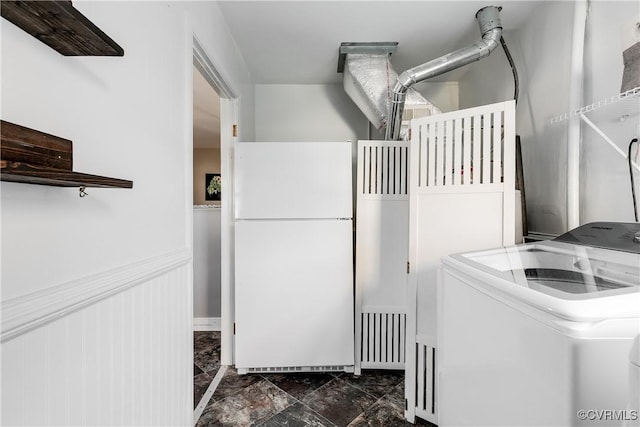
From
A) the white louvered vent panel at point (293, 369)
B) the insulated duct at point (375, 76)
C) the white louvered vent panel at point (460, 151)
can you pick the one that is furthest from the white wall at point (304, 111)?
the white louvered vent panel at point (293, 369)

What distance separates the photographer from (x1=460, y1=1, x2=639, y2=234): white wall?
4.14 ft

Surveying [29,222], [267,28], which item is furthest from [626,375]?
[267,28]

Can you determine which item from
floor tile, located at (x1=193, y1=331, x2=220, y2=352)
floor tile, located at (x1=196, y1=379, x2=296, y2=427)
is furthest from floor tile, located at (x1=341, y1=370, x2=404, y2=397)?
floor tile, located at (x1=193, y1=331, x2=220, y2=352)

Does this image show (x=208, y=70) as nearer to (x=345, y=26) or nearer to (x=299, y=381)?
(x=345, y=26)

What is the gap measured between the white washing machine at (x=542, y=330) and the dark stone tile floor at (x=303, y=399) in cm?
74

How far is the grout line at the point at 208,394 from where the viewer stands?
5.31 feet

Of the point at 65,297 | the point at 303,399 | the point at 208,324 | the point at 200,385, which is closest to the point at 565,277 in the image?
the point at 65,297

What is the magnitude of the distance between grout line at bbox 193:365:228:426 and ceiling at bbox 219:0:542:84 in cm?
240

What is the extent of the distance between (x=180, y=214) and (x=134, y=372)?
606 millimetres

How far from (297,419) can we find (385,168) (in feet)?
5.34

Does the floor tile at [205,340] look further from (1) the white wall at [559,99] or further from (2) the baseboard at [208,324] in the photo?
(1) the white wall at [559,99]

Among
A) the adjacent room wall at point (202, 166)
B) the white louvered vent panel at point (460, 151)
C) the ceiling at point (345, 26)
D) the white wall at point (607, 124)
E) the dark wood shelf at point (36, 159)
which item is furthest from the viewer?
the adjacent room wall at point (202, 166)

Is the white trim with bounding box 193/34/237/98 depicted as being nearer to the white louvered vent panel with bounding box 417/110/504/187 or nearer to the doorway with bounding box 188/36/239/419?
the doorway with bounding box 188/36/239/419

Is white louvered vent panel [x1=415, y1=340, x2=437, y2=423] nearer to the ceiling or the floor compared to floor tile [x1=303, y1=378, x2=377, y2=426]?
nearer to the ceiling
